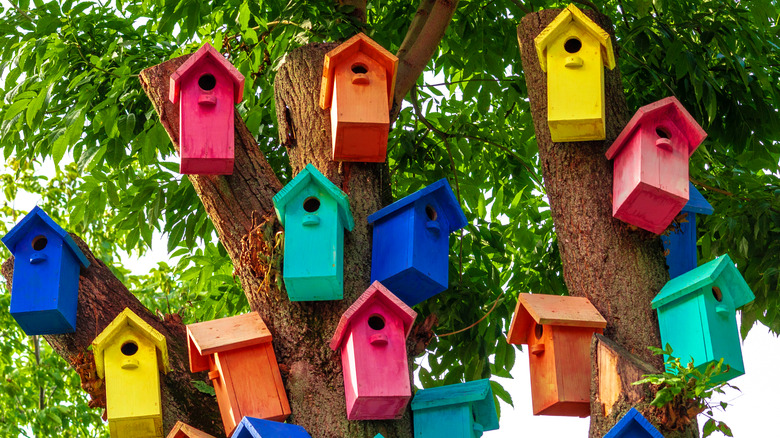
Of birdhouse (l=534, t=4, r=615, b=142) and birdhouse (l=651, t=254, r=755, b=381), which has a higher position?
birdhouse (l=534, t=4, r=615, b=142)

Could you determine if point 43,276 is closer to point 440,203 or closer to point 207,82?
point 207,82

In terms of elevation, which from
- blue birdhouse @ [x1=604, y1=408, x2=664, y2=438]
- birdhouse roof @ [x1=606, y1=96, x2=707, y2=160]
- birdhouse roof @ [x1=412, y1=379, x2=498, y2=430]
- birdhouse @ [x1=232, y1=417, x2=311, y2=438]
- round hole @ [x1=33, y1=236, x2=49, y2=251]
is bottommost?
blue birdhouse @ [x1=604, y1=408, x2=664, y2=438]

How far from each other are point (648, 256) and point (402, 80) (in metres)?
1.45

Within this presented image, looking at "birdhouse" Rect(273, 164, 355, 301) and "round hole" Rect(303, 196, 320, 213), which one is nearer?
"birdhouse" Rect(273, 164, 355, 301)

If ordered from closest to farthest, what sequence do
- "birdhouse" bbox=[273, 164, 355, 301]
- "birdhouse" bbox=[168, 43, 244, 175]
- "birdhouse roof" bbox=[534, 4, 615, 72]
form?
1. "birdhouse" bbox=[273, 164, 355, 301]
2. "birdhouse" bbox=[168, 43, 244, 175]
3. "birdhouse roof" bbox=[534, 4, 615, 72]

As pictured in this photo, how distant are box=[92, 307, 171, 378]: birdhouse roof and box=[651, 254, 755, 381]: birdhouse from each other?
1.83 m

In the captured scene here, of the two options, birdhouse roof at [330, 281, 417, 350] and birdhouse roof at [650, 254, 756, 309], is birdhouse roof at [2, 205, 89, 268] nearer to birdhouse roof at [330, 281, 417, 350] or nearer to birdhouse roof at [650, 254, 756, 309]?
birdhouse roof at [330, 281, 417, 350]

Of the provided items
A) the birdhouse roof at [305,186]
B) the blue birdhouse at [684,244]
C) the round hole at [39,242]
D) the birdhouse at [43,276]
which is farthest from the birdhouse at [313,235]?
the blue birdhouse at [684,244]

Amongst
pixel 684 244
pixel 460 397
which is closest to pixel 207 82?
pixel 460 397

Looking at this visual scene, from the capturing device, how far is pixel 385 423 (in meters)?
3.08

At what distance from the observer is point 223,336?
123 inches

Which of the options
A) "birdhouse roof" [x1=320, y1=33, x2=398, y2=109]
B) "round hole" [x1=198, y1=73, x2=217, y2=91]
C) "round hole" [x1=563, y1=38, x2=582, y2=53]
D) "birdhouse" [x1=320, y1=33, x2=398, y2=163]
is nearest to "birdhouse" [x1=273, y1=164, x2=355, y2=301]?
"birdhouse" [x1=320, y1=33, x2=398, y2=163]

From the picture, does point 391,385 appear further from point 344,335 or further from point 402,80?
point 402,80

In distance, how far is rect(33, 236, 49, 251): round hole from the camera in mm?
3443
